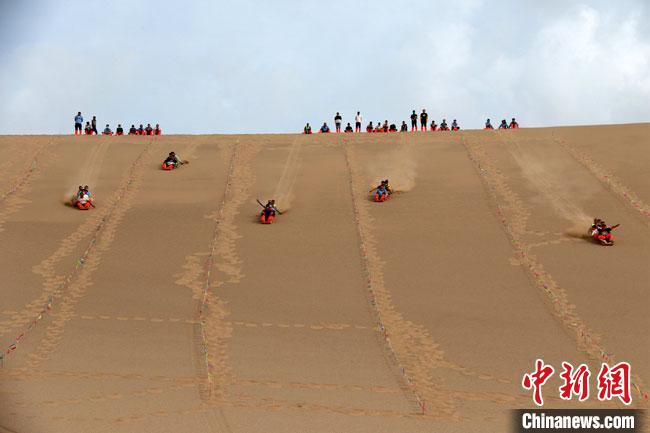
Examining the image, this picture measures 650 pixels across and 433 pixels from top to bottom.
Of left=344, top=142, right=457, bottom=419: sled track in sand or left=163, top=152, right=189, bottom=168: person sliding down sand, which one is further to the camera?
left=163, top=152, right=189, bottom=168: person sliding down sand

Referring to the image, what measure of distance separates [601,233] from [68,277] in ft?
42.4

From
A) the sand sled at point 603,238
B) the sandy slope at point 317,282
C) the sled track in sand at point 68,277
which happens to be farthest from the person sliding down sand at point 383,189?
the sled track in sand at point 68,277

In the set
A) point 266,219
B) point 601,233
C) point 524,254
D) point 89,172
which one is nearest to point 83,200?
point 89,172

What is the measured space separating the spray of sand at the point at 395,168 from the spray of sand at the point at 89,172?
8.95 meters

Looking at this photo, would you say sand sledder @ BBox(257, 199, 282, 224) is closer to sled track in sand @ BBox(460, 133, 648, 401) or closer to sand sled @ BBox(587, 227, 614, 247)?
sled track in sand @ BBox(460, 133, 648, 401)

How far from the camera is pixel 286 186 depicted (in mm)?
29203

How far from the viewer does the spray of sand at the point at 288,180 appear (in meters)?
27.7

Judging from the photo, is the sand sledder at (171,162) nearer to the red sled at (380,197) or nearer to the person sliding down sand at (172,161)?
the person sliding down sand at (172,161)

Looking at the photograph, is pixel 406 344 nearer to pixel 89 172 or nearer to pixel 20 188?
pixel 20 188

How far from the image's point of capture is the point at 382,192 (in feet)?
89.8

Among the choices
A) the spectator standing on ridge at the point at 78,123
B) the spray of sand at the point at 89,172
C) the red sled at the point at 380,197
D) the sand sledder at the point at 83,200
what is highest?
the spectator standing on ridge at the point at 78,123

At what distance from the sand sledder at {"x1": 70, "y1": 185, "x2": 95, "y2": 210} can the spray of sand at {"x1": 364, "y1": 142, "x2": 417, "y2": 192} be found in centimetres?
848

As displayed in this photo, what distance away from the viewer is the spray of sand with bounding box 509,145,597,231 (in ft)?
82.8

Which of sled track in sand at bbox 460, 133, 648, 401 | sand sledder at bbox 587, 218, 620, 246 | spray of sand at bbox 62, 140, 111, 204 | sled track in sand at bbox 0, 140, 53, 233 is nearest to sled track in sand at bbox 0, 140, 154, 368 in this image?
spray of sand at bbox 62, 140, 111, 204
